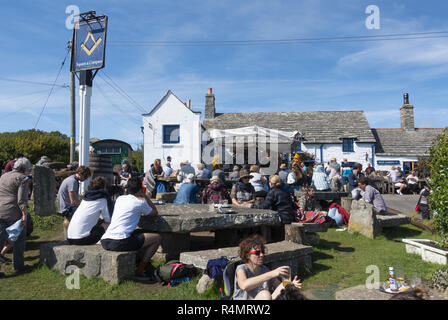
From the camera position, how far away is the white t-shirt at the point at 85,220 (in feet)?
16.5

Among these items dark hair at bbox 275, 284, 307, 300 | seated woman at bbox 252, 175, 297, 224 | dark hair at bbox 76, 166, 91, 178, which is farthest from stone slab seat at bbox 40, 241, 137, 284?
seated woman at bbox 252, 175, 297, 224

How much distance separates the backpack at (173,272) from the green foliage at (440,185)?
385cm

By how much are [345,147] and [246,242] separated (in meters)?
22.9

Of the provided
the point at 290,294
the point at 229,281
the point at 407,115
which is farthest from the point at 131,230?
the point at 407,115

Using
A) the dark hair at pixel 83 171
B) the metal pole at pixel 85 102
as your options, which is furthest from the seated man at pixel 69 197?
the metal pole at pixel 85 102

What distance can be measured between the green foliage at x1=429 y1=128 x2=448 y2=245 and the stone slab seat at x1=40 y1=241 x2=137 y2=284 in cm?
461

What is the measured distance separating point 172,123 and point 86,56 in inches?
458

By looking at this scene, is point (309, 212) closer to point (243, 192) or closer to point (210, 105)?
point (243, 192)

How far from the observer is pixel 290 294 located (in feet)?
10.0

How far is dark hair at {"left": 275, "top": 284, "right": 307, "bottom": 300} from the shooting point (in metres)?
3.03

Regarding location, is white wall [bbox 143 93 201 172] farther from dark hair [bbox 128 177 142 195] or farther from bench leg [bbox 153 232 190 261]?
dark hair [bbox 128 177 142 195]

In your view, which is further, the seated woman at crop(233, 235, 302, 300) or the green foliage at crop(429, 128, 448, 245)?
the green foliage at crop(429, 128, 448, 245)

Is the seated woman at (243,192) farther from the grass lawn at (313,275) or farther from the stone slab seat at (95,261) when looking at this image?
the stone slab seat at (95,261)
